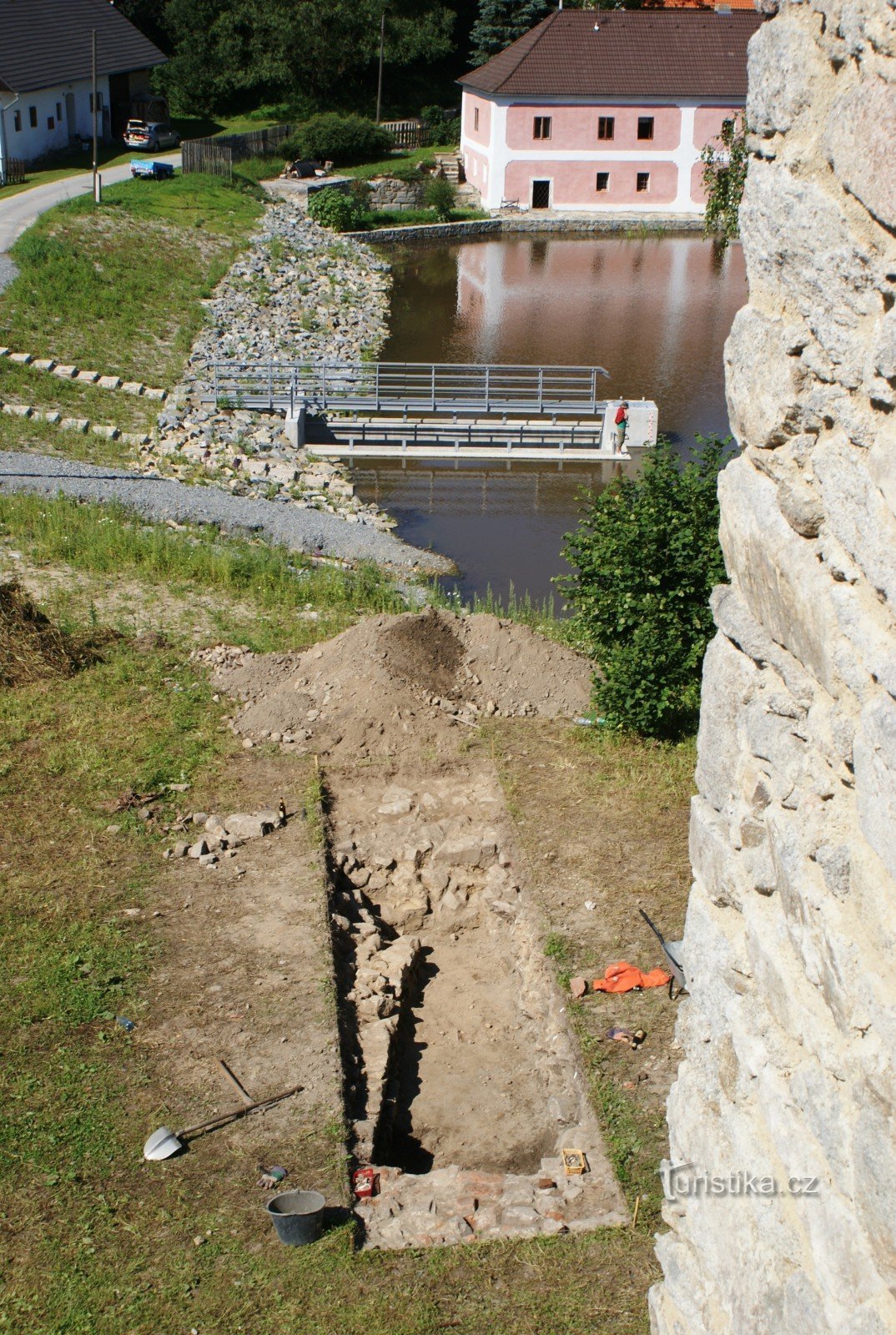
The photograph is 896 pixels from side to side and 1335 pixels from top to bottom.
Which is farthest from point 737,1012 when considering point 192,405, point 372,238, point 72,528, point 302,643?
point 372,238

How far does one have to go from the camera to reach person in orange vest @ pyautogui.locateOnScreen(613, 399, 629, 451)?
23.0 metres

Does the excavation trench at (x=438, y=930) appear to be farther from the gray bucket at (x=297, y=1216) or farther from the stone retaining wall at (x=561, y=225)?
the stone retaining wall at (x=561, y=225)

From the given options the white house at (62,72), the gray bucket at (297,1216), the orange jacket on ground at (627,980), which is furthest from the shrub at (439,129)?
the gray bucket at (297,1216)

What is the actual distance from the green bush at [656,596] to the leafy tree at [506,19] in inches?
2042

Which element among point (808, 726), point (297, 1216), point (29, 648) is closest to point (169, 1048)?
point (297, 1216)

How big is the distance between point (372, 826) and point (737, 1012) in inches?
273

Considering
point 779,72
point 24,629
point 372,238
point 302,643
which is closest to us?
point 779,72

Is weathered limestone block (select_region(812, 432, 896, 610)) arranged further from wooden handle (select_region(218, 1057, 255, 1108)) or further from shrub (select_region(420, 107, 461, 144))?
shrub (select_region(420, 107, 461, 144))

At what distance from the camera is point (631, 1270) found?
20.2ft

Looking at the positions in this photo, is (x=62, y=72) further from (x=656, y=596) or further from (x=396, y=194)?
(x=656, y=596)

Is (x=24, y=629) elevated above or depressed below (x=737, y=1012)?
below

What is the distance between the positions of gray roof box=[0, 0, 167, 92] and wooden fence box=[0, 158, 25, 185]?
2.48 metres

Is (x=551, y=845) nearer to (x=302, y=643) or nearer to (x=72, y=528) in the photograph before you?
(x=302, y=643)

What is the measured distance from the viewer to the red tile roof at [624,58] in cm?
4653
